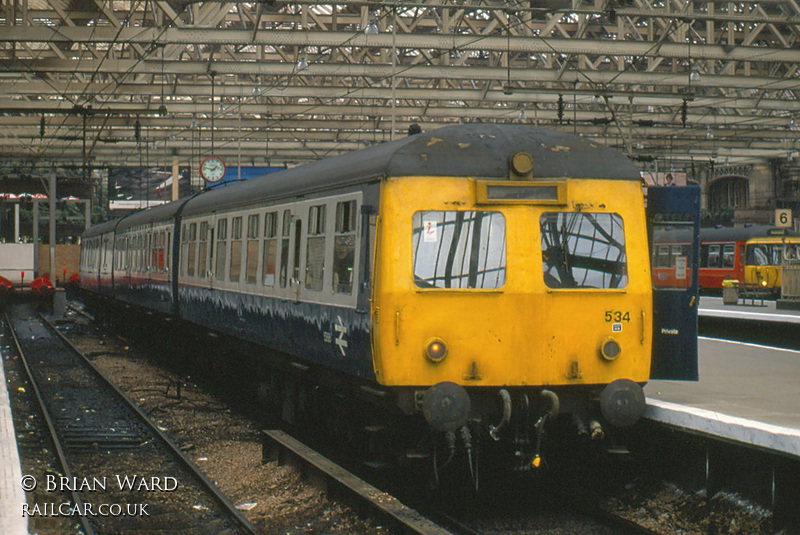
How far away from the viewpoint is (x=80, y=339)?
26.0 m

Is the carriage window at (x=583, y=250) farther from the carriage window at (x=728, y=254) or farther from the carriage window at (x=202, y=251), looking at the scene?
the carriage window at (x=728, y=254)

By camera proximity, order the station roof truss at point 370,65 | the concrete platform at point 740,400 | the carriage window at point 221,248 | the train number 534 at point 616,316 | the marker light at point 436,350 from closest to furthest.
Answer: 1. the concrete platform at point 740,400
2. the marker light at point 436,350
3. the train number 534 at point 616,316
4. the carriage window at point 221,248
5. the station roof truss at point 370,65

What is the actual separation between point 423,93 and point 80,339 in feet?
37.8

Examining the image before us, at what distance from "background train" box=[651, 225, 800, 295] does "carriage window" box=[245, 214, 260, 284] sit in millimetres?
23374

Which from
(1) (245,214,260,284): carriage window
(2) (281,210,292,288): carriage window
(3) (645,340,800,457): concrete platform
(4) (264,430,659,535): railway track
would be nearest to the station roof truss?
(1) (245,214,260,284): carriage window

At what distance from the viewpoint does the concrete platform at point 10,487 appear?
6.76 meters

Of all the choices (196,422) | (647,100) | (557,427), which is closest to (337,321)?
(557,427)

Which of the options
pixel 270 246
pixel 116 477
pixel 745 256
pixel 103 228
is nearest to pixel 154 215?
pixel 270 246

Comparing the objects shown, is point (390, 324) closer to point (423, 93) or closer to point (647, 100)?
point (423, 93)

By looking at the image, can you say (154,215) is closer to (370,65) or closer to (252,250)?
(370,65)

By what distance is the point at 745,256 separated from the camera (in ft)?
128

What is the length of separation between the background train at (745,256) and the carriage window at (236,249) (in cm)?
2285

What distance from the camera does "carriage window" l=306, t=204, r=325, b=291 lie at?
9.79m

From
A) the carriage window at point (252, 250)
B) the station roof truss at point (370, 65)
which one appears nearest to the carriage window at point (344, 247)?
the carriage window at point (252, 250)
